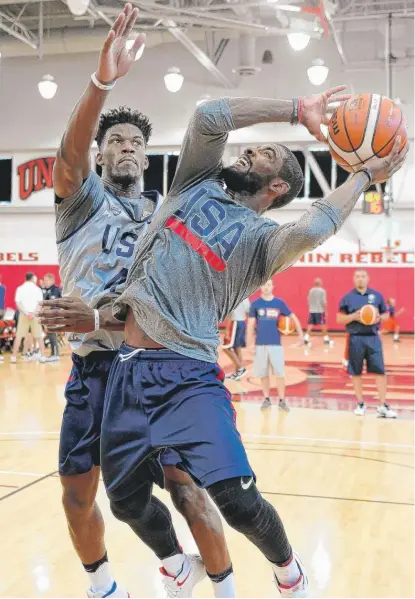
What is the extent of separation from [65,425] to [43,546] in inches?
56.2

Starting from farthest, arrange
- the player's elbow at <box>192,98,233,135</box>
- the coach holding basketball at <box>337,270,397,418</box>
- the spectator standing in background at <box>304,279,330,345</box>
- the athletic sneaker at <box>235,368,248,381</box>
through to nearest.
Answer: the spectator standing in background at <box>304,279,330,345</box>
the athletic sneaker at <box>235,368,248,381</box>
the coach holding basketball at <box>337,270,397,418</box>
the player's elbow at <box>192,98,233,135</box>

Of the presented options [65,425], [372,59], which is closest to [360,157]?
[65,425]

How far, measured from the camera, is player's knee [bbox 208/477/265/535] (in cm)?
258

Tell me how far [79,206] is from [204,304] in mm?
864

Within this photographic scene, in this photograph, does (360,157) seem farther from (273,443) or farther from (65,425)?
(273,443)

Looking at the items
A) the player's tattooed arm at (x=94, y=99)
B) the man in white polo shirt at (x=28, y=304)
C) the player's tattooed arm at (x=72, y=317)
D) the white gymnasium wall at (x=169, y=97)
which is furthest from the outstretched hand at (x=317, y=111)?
the white gymnasium wall at (x=169, y=97)

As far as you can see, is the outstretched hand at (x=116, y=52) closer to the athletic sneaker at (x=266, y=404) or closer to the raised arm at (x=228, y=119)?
the raised arm at (x=228, y=119)

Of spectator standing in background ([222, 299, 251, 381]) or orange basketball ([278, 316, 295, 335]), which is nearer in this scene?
orange basketball ([278, 316, 295, 335])

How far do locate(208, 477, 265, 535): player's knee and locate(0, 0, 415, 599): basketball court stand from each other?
85 cm

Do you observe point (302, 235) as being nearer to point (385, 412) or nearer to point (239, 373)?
point (385, 412)

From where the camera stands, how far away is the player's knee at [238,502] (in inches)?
102

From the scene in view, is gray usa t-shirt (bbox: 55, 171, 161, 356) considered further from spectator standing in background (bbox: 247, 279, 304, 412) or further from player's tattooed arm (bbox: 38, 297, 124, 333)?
spectator standing in background (bbox: 247, 279, 304, 412)

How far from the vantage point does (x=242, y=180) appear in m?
2.98

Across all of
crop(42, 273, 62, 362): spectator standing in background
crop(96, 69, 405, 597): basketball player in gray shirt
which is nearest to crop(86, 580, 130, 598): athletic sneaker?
crop(96, 69, 405, 597): basketball player in gray shirt
